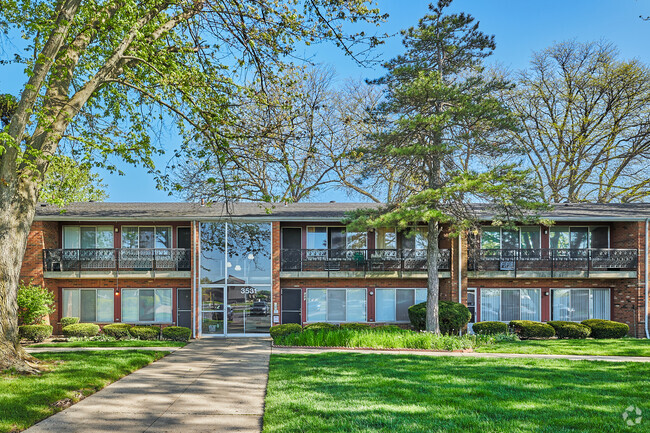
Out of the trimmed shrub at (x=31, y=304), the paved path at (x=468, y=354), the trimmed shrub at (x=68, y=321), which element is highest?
the trimmed shrub at (x=31, y=304)

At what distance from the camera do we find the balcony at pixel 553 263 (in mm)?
20516

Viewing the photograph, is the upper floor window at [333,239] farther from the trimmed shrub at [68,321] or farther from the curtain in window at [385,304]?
the trimmed shrub at [68,321]

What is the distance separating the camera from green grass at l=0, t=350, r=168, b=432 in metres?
6.43

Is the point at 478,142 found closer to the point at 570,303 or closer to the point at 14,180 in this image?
the point at 570,303

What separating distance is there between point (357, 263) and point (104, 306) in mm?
11550

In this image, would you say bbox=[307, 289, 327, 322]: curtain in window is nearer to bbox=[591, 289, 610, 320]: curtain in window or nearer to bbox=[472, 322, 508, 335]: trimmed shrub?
bbox=[472, 322, 508, 335]: trimmed shrub

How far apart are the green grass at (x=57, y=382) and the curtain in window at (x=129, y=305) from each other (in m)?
8.74

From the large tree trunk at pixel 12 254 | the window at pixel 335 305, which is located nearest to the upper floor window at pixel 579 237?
the window at pixel 335 305

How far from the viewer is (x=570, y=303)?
21531 mm

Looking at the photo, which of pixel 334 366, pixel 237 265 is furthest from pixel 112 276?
pixel 334 366

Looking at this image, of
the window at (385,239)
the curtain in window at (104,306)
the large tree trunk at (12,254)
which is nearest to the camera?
the large tree trunk at (12,254)

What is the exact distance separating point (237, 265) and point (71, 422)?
13951 mm

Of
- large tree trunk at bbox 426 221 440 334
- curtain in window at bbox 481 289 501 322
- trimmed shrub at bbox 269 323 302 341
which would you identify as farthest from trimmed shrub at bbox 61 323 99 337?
curtain in window at bbox 481 289 501 322

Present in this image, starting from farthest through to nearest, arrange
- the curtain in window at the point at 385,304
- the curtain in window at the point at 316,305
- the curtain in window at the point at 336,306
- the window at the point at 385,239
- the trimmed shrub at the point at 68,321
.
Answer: the window at the point at 385,239
the curtain in window at the point at 385,304
the curtain in window at the point at 336,306
the curtain in window at the point at 316,305
the trimmed shrub at the point at 68,321
